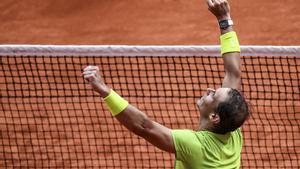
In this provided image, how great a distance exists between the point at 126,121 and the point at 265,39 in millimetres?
8107

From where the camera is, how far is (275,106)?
9078mm

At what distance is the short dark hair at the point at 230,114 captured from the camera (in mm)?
4156

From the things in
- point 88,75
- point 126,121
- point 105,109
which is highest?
point 105,109

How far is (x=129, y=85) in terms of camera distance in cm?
992

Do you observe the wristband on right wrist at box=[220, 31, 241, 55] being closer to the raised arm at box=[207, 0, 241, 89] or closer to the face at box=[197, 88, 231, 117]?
the raised arm at box=[207, 0, 241, 89]

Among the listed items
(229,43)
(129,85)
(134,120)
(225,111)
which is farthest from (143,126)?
(129,85)

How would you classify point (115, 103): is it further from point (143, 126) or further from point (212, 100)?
point (212, 100)

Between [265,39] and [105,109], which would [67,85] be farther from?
[265,39]

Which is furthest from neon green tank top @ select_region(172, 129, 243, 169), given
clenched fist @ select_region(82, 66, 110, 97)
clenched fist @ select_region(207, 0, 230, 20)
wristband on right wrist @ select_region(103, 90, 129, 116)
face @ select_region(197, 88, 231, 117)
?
clenched fist @ select_region(207, 0, 230, 20)

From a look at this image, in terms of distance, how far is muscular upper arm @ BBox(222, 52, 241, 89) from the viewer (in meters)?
4.91

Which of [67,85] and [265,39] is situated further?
[265,39]

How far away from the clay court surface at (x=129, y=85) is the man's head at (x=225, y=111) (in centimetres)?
384

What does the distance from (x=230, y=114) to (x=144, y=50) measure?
267 cm

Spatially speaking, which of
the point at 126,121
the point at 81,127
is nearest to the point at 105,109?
the point at 81,127
